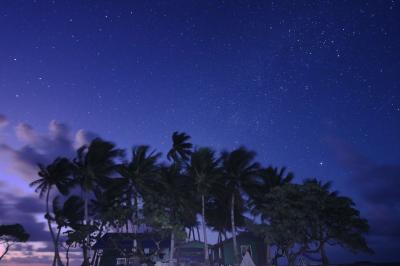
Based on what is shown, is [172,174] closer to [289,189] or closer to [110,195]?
[110,195]

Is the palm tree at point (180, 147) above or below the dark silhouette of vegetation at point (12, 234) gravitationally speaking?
above

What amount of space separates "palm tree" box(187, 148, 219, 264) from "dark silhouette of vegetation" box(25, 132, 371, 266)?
13 centimetres

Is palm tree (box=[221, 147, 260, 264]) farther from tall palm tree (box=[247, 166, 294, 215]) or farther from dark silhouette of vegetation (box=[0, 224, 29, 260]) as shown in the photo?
dark silhouette of vegetation (box=[0, 224, 29, 260])

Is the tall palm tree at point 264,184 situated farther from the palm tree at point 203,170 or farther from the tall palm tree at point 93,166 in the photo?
the tall palm tree at point 93,166

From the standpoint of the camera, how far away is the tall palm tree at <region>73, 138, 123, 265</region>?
43.6 meters

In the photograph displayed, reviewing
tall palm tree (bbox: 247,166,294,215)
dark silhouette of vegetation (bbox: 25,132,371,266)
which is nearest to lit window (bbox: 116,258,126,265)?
dark silhouette of vegetation (bbox: 25,132,371,266)

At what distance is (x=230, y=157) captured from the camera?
154 feet

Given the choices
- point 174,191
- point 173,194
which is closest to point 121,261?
point 173,194

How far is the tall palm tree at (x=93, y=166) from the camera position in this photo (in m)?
43.6

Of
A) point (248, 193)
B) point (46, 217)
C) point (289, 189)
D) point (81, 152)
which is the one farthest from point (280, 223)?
point (46, 217)

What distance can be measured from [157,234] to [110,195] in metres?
9.28

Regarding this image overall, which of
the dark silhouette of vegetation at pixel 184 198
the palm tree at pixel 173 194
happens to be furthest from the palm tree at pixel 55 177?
the palm tree at pixel 173 194

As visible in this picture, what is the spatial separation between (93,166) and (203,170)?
13.9 metres

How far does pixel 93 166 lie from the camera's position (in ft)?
145
